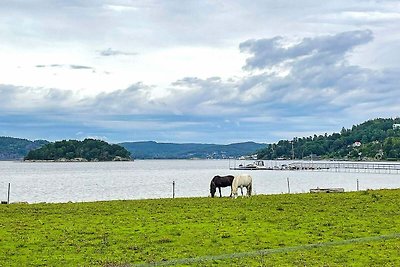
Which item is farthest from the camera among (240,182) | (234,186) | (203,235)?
(240,182)

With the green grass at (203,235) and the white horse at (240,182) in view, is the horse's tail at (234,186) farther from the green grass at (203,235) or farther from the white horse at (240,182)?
the green grass at (203,235)

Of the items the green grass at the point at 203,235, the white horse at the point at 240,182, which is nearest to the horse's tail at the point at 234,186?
the white horse at the point at 240,182

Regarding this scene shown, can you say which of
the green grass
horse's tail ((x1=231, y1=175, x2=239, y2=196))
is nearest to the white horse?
horse's tail ((x1=231, y1=175, x2=239, y2=196))

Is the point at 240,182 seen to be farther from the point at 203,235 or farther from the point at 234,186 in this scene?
the point at 203,235

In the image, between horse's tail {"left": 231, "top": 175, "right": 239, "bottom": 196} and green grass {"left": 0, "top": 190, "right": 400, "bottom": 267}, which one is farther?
horse's tail {"left": 231, "top": 175, "right": 239, "bottom": 196}

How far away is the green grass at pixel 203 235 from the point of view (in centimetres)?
1906

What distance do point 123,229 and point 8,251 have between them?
554 centimetres

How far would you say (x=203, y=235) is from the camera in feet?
76.4

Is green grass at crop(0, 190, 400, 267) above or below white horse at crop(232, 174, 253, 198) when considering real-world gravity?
below

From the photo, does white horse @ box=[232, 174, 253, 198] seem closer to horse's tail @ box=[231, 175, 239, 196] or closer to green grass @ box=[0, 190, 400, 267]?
horse's tail @ box=[231, 175, 239, 196]

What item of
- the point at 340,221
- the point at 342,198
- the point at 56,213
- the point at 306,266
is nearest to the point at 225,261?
the point at 306,266

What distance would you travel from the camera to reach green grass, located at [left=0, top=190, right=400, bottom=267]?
1906 centimetres

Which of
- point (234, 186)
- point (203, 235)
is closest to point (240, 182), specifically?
point (234, 186)

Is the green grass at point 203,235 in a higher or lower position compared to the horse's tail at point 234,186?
lower
